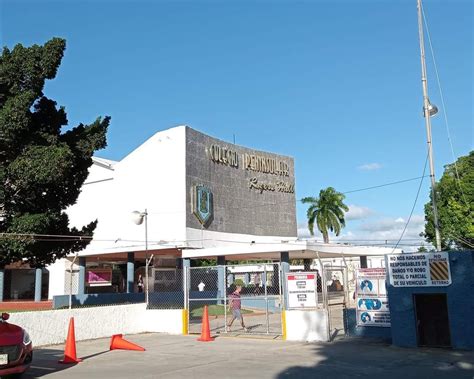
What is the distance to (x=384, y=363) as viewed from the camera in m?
10.9

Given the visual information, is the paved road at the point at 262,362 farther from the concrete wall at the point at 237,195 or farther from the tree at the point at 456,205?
the tree at the point at 456,205

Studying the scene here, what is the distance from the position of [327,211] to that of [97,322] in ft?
143

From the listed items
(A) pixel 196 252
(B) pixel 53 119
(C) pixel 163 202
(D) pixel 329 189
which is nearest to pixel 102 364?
(B) pixel 53 119

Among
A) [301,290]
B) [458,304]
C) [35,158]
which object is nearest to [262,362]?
[301,290]

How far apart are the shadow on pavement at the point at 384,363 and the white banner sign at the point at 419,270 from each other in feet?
5.10

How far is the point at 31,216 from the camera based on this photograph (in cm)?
1647

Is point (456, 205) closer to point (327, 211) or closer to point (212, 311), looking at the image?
point (327, 211)

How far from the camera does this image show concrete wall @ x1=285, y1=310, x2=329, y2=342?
14.8 metres

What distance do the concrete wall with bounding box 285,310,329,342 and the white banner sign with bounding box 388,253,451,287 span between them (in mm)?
2483

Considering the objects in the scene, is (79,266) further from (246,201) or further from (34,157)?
(34,157)

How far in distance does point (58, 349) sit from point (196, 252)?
1799 centimetres

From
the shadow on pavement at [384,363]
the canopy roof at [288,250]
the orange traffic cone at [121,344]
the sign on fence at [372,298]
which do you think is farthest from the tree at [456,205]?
the orange traffic cone at [121,344]

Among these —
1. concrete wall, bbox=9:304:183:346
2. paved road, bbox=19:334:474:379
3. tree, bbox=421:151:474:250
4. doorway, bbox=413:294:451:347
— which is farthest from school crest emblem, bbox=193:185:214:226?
doorway, bbox=413:294:451:347

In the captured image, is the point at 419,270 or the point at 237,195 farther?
the point at 237,195
